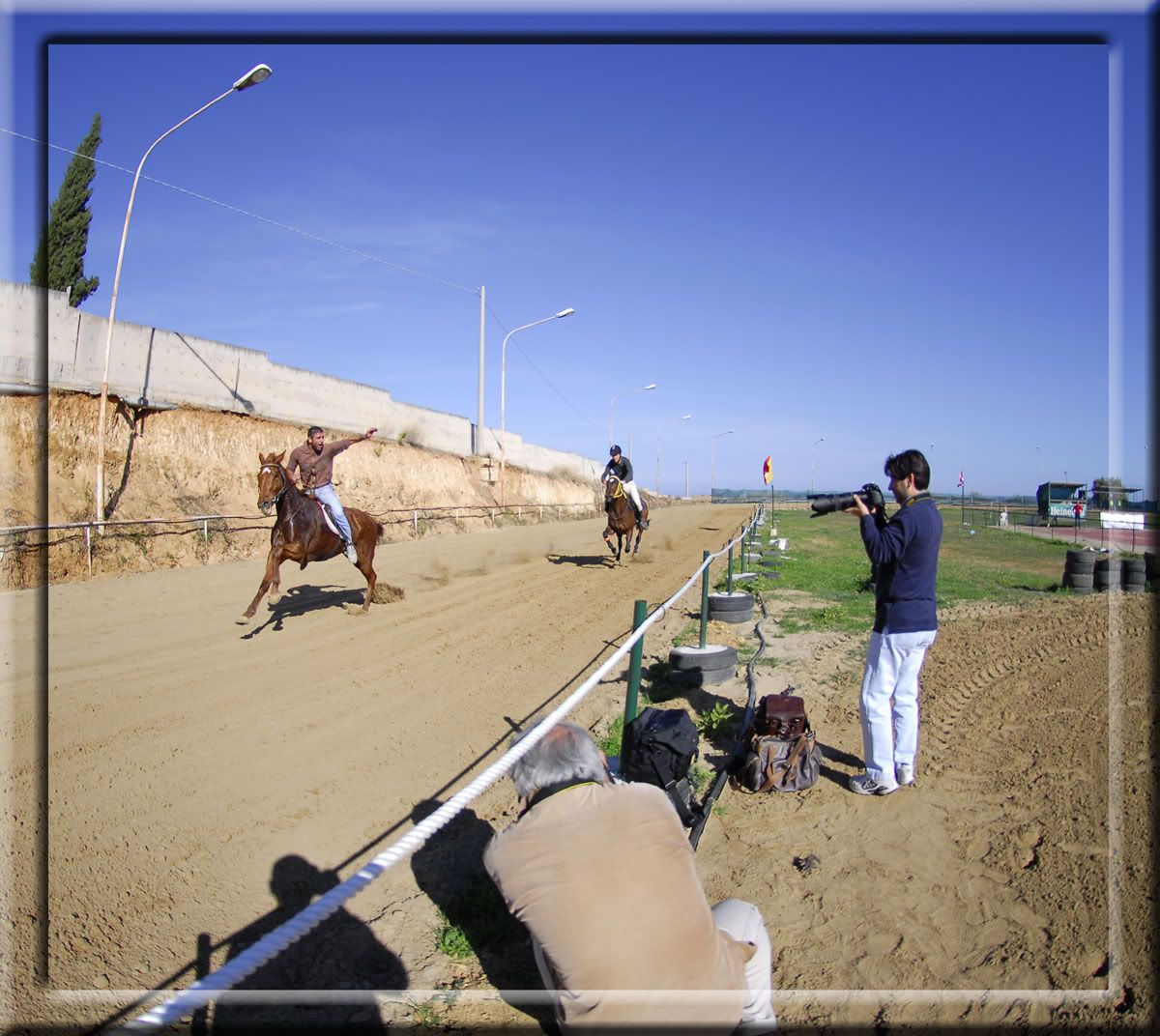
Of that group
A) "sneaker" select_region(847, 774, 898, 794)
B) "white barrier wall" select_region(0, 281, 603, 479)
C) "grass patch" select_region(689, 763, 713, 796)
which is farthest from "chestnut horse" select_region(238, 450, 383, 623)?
"sneaker" select_region(847, 774, 898, 794)

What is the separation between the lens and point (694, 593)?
14.3 m

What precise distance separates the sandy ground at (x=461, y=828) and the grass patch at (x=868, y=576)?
8.65ft

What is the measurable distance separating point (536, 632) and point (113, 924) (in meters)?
7.21

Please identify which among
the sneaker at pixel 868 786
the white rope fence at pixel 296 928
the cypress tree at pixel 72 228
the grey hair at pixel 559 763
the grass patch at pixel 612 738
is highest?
the cypress tree at pixel 72 228

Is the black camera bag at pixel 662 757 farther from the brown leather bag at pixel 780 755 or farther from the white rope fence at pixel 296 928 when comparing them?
the white rope fence at pixel 296 928

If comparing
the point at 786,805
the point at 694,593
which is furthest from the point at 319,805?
the point at 694,593

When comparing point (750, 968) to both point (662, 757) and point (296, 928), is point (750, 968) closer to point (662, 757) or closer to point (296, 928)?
point (296, 928)

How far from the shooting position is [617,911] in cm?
252

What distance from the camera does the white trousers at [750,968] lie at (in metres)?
2.80

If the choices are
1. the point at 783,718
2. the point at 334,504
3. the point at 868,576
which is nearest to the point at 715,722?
the point at 783,718

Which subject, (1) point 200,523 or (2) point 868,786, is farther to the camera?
(1) point 200,523

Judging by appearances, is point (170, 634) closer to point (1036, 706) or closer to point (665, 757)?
point (665, 757)

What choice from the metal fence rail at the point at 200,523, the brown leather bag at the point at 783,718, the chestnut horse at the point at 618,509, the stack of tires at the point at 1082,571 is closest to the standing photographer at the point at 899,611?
the brown leather bag at the point at 783,718

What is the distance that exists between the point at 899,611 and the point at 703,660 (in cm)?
314
